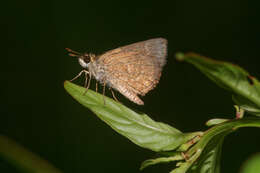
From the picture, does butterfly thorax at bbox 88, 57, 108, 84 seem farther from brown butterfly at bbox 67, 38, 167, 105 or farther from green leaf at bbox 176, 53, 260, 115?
green leaf at bbox 176, 53, 260, 115

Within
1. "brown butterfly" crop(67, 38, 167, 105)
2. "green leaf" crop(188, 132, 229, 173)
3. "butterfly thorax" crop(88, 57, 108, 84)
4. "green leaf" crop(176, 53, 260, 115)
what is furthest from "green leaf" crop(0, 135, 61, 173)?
"butterfly thorax" crop(88, 57, 108, 84)

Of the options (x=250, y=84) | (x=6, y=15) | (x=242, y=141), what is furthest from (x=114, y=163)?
(x=250, y=84)

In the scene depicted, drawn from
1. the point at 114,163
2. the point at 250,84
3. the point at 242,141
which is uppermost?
the point at 250,84

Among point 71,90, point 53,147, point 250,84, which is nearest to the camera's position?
point 250,84

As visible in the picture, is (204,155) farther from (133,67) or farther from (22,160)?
(133,67)

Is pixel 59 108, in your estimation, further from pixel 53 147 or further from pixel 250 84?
pixel 250 84

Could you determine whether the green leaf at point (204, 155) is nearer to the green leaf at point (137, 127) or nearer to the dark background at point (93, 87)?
the green leaf at point (137, 127)
